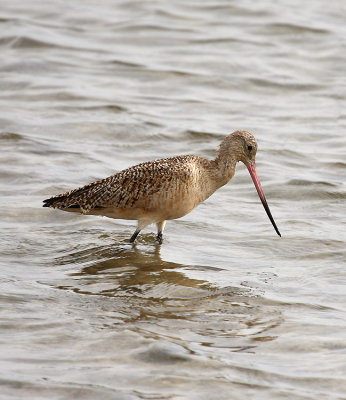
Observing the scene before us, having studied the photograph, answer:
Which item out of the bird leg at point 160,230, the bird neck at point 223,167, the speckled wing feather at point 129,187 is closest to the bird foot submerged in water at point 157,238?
the bird leg at point 160,230

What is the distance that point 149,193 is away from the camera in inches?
290

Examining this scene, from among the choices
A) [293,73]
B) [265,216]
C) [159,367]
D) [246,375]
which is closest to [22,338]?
[159,367]

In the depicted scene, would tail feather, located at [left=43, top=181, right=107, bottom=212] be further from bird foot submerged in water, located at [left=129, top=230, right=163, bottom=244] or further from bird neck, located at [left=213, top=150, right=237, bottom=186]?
bird neck, located at [left=213, top=150, right=237, bottom=186]

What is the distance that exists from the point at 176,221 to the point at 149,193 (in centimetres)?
132

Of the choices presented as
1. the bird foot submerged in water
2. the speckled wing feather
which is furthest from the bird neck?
the bird foot submerged in water

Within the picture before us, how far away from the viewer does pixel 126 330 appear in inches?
227

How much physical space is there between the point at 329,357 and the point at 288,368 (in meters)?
0.33

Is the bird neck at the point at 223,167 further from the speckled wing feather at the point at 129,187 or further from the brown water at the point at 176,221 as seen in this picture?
the brown water at the point at 176,221

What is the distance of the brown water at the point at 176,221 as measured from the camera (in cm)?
535

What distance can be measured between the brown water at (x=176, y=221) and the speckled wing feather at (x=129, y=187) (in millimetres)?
412

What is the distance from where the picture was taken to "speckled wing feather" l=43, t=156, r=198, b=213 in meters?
7.39

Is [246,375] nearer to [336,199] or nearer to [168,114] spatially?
[336,199]

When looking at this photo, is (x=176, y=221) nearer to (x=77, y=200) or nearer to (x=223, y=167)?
(x=223, y=167)

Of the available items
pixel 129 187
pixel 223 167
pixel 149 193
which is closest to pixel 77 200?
pixel 129 187
